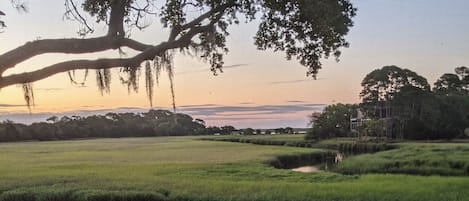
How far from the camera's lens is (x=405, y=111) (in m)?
79.3

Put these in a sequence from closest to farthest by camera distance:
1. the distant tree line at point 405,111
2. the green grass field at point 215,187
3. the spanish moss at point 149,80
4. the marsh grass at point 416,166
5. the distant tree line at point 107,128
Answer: the spanish moss at point 149,80, the green grass field at point 215,187, the marsh grass at point 416,166, the distant tree line at point 405,111, the distant tree line at point 107,128

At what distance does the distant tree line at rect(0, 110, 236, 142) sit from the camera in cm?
9525

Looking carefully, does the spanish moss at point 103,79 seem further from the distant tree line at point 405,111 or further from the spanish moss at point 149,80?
the distant tree line at point 405,111

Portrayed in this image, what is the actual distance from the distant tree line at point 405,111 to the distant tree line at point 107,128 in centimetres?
2954

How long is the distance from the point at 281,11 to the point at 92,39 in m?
3.80

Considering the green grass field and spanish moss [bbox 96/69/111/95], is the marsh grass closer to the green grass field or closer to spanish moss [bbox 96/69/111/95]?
the green grass field

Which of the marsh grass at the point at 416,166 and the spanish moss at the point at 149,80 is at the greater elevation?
the spanish moss at the point at 149,80

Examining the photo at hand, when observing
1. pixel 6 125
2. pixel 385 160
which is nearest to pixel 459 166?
pixel 385 160

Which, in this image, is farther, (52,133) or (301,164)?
(52,133)

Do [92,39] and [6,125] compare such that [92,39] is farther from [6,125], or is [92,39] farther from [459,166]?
[6,125]

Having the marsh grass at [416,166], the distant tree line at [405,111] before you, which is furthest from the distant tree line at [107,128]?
the marsh grass at [416,166]

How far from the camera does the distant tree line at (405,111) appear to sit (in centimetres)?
7700

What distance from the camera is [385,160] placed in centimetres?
3709

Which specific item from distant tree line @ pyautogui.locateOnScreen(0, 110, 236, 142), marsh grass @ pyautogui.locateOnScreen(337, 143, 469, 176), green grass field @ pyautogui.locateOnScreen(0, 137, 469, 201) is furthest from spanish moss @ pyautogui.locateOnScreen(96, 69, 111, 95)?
distant tree line @ pyautogui.locateOnScreen(0, 110, 236, 142)
